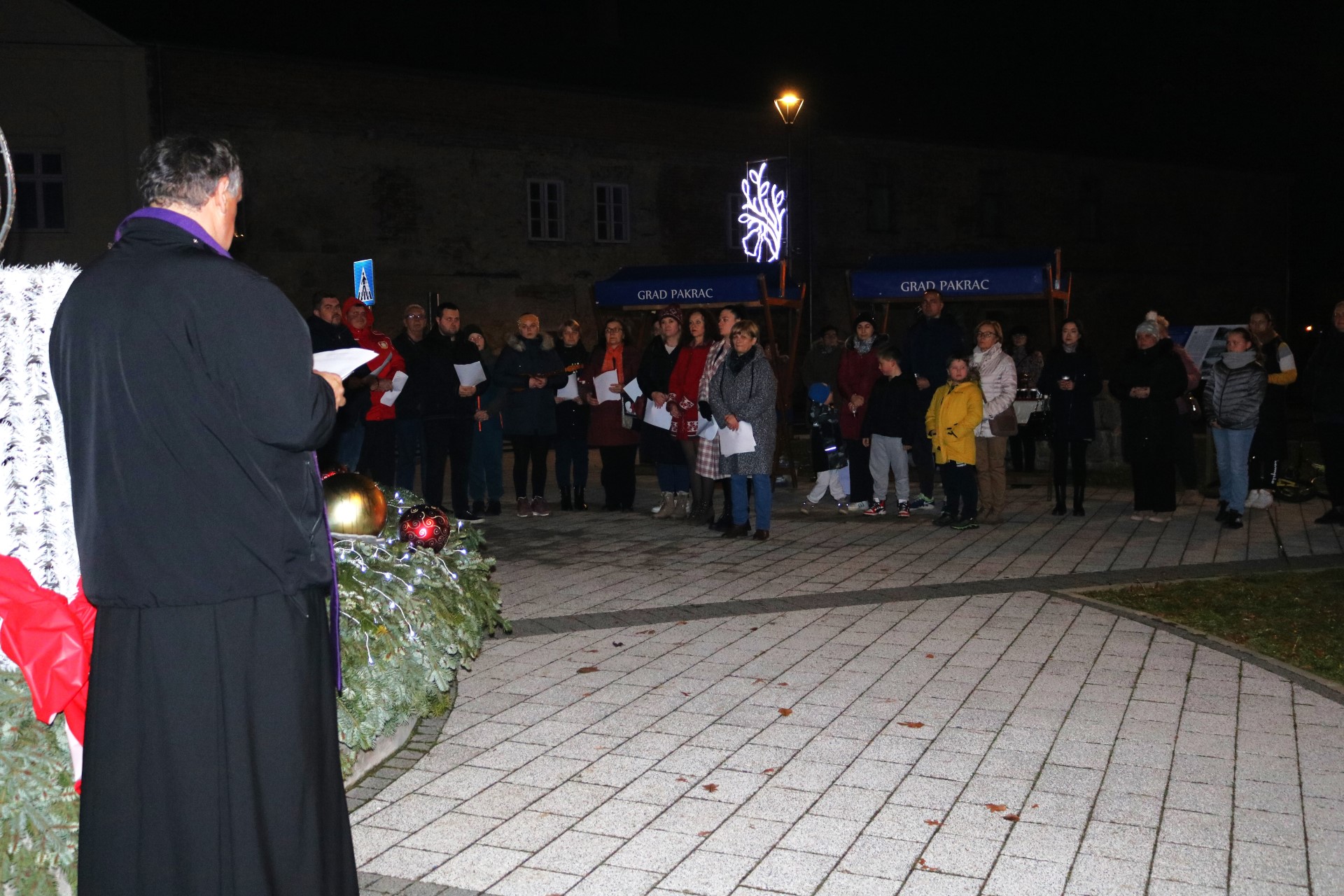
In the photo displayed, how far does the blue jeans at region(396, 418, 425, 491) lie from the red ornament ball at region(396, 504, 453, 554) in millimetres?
6153

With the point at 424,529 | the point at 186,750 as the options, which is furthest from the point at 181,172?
the point at 424,529

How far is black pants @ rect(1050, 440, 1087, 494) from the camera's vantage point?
12.3m

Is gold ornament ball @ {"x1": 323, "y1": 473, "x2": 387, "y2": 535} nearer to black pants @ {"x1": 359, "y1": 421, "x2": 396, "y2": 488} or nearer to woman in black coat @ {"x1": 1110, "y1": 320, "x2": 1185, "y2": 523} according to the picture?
black pants @ {"x1": 359, "y1": 421, "x2": 396, "y2": 488}

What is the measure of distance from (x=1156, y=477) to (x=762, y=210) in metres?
11.6

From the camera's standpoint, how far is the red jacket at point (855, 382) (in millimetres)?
12883

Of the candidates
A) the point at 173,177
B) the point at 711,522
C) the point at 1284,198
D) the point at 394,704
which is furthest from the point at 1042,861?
the point at 1284,198

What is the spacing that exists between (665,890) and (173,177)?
8.47 ft

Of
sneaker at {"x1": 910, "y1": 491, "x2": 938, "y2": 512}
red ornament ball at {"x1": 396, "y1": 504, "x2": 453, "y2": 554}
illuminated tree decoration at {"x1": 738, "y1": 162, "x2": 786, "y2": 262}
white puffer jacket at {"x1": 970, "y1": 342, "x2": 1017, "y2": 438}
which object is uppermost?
illuminated tree decoration at {"x1": 738, "y1": 162, "x2": 786, "y2": 262}

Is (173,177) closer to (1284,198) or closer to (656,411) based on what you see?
(656,411)

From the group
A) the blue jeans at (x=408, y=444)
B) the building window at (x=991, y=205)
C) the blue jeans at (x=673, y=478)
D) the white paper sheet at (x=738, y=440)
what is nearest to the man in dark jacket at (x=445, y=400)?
the blue jeans at (x=408, y=444)

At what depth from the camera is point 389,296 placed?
97.4ft

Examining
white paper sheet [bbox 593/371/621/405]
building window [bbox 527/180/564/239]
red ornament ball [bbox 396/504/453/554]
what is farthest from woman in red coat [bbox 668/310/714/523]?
building window [bbox 527/180/564/239]

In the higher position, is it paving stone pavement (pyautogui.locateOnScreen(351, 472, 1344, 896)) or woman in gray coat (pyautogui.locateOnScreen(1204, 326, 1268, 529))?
woman in gray coat (pyautogui.locateOnScreen(1204, 326, 1268, 529))

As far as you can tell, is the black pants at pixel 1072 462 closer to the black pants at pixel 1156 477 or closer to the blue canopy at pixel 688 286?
the black pants at pixel 1156 477
